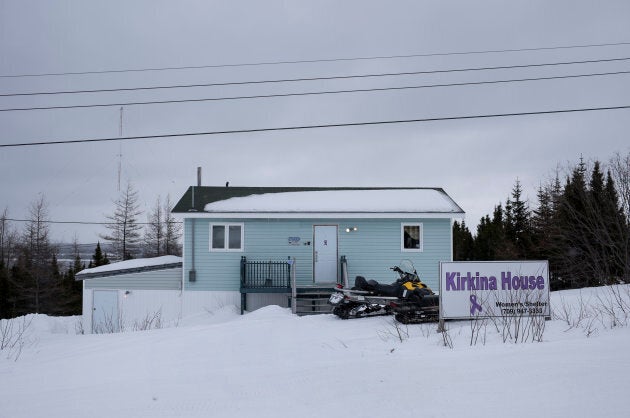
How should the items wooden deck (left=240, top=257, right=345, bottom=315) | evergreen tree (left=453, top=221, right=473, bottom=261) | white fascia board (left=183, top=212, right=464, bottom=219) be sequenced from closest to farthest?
1. wooden deck (left=240, top=257, right=345, bottom=315)
2. white fascia board (left=183, top=212, right=464, bottom=219)
3. evergreen tree (left=453, top=221, right=473, bottom=261)

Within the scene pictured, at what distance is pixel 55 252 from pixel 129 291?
24999mm

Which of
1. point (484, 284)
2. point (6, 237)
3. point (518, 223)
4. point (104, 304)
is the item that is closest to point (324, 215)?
point (484, 284)

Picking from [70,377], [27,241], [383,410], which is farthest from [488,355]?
[27,241]

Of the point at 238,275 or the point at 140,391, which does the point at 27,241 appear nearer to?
the point at 238,275

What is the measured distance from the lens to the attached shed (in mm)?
18531

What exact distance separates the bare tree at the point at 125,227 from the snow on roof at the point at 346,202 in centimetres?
2672

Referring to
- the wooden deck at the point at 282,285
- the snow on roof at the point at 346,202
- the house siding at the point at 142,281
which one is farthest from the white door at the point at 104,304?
the wooden deck at the point at 282,285

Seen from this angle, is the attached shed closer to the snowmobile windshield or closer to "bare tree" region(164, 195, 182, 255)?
the snowmobile windshield

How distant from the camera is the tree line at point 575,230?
2361 centimetres

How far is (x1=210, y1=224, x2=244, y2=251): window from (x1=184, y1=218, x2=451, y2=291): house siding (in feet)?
0.57

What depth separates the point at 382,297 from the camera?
→ 12.4 m

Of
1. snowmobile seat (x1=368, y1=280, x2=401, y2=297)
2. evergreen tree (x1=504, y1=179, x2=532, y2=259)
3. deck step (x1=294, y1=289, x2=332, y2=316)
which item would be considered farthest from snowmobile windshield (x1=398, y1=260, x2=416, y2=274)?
evergreen tree (x1=504, y1=179, x2=532, y2=259)

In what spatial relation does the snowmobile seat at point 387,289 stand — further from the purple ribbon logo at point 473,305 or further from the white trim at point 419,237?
the white trim at point 419,237

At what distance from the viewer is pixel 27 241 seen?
1533 inches
